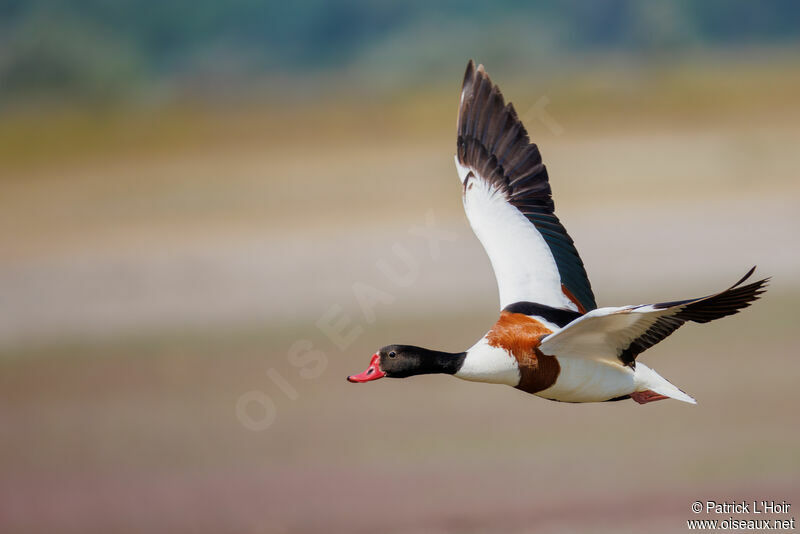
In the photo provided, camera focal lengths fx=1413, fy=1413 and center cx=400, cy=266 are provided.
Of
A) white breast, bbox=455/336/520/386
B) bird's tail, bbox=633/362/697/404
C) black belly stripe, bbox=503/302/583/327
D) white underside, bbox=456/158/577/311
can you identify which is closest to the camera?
white breast, bbox=455/336/520/386

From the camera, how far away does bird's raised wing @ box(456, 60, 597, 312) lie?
650 cm

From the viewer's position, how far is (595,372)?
19.5 feet

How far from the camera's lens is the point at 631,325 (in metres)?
5.70

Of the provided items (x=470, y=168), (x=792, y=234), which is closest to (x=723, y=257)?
(x=792, y=234)

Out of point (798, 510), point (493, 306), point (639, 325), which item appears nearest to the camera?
point (639, 325)

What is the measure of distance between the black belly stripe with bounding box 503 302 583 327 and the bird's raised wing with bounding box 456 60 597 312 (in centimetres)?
9

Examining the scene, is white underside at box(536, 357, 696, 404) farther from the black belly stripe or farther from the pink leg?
the black belly stripe

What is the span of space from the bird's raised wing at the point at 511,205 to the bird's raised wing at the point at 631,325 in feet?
1.75

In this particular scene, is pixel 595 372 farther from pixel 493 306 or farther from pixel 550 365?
pixel 493 306

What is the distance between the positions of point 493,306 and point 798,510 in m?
4.40

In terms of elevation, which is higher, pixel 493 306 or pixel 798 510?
pixel 493 306

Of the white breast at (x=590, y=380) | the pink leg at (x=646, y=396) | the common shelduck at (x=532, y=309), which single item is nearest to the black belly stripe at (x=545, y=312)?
the common shelduck at (x=532, y=309)

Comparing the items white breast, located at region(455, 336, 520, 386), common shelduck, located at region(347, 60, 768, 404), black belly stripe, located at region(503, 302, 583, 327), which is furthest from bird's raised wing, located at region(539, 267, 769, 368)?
black belly stripe, located at region(503, 302, 583, 327)

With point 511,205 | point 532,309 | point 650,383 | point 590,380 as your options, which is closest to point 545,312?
point 532,309
